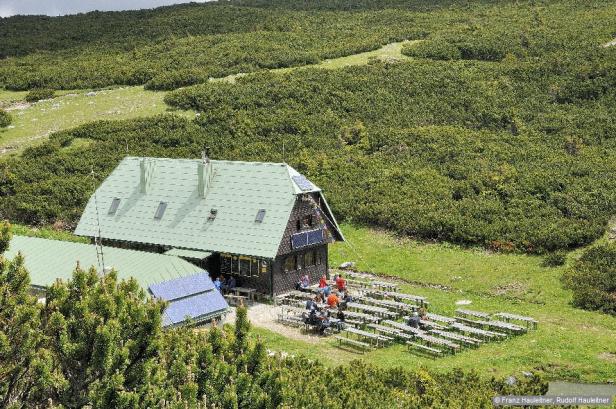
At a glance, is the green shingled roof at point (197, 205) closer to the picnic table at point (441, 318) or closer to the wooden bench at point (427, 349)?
the picnic table at point (441, 318)

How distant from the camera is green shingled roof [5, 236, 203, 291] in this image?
3800 cm

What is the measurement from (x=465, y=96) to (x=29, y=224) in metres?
41.3

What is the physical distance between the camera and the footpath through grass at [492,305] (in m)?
32.4

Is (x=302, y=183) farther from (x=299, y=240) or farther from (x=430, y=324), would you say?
(x=430, y=324)

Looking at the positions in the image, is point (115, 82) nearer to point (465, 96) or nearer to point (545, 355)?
point (465, 96)

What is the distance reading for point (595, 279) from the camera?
41.3 m

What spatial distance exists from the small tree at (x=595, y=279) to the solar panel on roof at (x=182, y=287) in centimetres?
1766

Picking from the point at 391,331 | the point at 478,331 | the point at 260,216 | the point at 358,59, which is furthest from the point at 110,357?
the point at 358,59

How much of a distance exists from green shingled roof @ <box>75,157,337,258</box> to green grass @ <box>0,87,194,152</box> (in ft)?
87.1

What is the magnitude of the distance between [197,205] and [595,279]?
68.5 feet

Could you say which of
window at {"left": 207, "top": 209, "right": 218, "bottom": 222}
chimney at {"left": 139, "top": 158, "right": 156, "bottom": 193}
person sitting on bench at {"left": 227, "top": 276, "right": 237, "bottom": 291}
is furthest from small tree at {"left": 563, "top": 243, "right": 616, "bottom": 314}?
chimney at {"left": 139, "top": 158, "right": 156, "bottom": 193}

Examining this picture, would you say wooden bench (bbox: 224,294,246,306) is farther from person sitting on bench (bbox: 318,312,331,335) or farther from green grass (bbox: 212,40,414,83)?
green grass (bbox: 212,40,414,83)

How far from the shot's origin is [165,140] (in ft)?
230

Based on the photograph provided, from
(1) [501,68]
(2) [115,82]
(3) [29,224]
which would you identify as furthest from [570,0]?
(3) [29,224]
